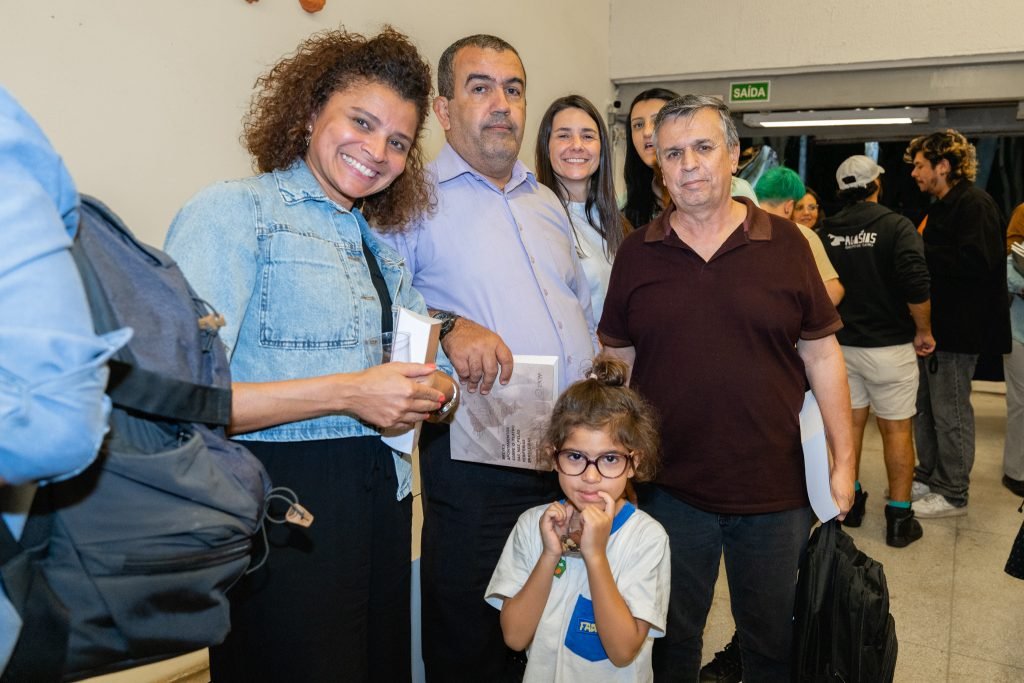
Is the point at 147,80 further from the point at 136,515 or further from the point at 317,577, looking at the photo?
the point at 136,515

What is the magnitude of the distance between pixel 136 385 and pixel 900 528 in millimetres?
3769

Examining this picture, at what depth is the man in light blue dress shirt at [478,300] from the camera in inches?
77.7

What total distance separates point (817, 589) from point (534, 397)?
864 millimetres

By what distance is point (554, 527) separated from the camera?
1.55 m

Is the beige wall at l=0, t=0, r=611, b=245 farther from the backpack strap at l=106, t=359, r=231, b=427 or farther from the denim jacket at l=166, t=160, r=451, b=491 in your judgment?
the backpack strap at l=106, t=359, r=231, b=427

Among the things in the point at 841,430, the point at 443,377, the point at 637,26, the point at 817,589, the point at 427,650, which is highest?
the point at 637,26

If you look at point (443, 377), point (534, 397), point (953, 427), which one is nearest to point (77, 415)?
point (443, 377)

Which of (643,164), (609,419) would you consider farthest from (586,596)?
(643,164)

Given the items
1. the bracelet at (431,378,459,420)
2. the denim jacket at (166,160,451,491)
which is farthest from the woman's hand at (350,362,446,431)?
the bracelet at (431,378,459,420)

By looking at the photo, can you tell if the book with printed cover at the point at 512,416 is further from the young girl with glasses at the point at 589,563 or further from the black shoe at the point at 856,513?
the black shoe at the point at 856,513

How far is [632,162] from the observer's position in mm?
2920

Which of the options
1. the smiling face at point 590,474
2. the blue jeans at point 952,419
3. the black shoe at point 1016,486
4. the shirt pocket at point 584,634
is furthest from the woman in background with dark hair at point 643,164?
the black shoe at point 1016,486

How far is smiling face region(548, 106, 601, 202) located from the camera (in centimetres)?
249

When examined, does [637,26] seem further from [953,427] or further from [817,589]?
[817,589]
